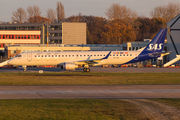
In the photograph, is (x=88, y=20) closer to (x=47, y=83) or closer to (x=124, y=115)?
(x=47, y=83)

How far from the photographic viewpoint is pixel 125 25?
122m

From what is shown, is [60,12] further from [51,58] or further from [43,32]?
[51,58]

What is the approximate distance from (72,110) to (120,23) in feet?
350

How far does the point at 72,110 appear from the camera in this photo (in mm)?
14609

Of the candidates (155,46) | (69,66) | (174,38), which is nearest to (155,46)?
(155,46)

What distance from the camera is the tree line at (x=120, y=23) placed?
117000 mm

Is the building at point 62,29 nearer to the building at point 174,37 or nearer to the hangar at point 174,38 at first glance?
the building at point 174,37

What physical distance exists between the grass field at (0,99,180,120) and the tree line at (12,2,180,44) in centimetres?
10071

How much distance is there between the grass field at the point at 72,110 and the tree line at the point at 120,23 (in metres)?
101

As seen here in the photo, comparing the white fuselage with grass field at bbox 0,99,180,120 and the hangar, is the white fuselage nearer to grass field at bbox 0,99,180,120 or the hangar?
grass field at bbox 0,99,180,120

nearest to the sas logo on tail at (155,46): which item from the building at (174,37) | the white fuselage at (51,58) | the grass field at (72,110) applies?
the white fuselage at (51,58)

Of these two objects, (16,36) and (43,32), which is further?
(43,32)

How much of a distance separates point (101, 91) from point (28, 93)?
6648mm

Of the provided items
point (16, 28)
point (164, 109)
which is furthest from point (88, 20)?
point (164, 109)
